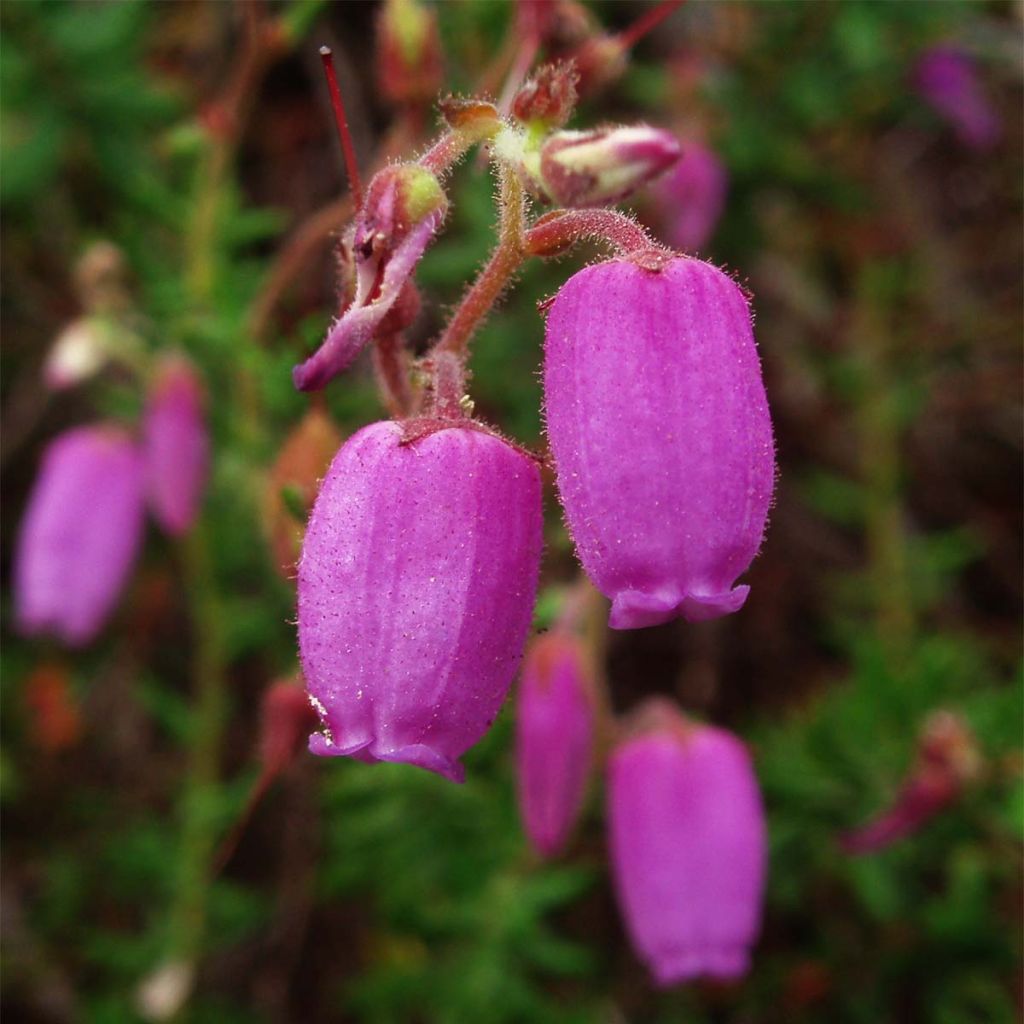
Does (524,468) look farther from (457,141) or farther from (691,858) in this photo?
(691,858)

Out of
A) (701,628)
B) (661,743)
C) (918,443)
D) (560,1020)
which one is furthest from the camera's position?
(918,443)

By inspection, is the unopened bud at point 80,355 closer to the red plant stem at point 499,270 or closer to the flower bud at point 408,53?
the flower bud at point 408,53

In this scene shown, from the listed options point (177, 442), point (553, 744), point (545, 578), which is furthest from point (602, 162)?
point (545, 578)

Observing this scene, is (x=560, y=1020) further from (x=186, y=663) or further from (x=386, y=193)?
(x=386, y=193)

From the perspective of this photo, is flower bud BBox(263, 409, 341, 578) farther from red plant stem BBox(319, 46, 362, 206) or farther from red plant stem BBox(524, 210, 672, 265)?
red plant stem BBox(524, 210, 672, 265)

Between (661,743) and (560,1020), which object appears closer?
(661,743)

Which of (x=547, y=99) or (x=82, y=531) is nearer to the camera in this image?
(x=547, y=99)

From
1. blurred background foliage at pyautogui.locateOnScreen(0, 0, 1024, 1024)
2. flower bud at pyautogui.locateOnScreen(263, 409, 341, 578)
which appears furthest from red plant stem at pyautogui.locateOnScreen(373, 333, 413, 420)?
blurred background foliage at pyautogui.locateOnScreen(0, 0, 1024, 1024)

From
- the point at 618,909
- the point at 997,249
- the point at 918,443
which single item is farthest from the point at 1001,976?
the point at 997,249
